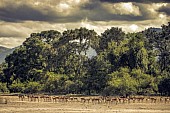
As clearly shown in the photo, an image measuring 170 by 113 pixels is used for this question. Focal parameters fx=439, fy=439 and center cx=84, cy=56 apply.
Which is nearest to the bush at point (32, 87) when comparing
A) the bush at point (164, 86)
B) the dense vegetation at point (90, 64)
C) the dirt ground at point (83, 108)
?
the dense vegetation at point (90, 64)

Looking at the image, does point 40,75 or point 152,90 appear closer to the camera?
point 152,90

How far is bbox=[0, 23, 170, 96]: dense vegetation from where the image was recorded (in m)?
96.0

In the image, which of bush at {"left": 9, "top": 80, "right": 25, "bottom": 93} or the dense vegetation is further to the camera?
bush at {"left": 9, "top": 80, "right": 25, "bottom": 93}

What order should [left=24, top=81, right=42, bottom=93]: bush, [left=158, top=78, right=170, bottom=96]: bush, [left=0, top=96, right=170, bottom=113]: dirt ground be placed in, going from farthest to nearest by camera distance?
[left=24, top=81, right=42, bottom=93]: bush, [left=158, top=78, right=170, bottom=96]: bush, [left=0, top=96, right=170, bottom=113]: dirt ground

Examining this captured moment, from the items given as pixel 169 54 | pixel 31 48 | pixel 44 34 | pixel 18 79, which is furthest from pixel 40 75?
pixel 169 54

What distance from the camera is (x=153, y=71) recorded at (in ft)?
341

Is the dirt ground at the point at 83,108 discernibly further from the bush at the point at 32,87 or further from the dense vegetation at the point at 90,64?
the bush at the point at 32,87

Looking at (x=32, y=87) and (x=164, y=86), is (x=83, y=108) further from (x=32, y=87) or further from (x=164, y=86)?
(x=32, y=87)

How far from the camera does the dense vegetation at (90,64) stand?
315ft

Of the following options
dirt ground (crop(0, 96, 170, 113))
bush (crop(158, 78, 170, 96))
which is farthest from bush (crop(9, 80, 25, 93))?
dirt ground (crop(0, 96, 170, 113))

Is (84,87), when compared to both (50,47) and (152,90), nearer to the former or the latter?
(152,90)

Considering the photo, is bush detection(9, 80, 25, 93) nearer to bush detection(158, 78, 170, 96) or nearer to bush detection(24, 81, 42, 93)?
bush detection(24, 81, 42, 93)

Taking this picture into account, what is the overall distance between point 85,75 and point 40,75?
16.6 metres

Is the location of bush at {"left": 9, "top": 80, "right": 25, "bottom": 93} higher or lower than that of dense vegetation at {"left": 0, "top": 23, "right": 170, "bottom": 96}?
lower
